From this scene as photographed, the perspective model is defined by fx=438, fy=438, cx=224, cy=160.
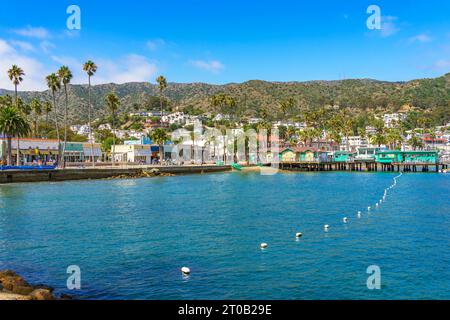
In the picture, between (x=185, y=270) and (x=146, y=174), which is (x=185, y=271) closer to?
(x=185, y=270)

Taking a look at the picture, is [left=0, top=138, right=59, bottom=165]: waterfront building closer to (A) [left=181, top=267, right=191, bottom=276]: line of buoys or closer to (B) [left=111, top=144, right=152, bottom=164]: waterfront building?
(B) [left=111, top=144, right=152, bottom=164]: waterfront building

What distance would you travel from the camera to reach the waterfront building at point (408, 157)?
5089 inches

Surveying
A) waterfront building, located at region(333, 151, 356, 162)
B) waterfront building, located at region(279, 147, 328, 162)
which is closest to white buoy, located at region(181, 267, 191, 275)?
waterfront building, located at region(279, 147, 328, 162)

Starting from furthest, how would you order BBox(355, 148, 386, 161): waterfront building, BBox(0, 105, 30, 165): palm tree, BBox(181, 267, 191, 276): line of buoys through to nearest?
BBox(355, 148, 386, 161): waterfront building, BBox(0, 105, 30, 165): palm tree, BBox(181, 267, 191, 276): line of buoys

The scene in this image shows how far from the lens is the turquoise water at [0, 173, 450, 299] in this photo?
63.4 feet

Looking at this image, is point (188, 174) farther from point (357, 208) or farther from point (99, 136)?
point (99, 136)

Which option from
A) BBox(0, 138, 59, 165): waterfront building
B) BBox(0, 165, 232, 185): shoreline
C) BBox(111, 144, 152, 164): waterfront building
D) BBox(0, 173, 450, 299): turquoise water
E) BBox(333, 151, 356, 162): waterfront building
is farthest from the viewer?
BBox(333, 151, 356, 162): waterfront building

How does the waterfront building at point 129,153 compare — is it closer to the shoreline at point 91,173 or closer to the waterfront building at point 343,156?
the shoreline at point 91,173

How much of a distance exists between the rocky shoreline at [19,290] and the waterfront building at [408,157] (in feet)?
411

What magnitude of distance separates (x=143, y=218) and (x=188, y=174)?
232ft

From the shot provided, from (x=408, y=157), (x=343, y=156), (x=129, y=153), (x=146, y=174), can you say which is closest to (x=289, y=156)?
(x=343, y=156)

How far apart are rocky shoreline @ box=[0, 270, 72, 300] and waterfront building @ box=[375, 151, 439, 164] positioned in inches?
4938

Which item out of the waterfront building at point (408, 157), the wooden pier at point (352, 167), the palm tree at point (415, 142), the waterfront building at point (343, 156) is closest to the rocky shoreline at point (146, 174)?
the wooden pier at point (352, 167)
